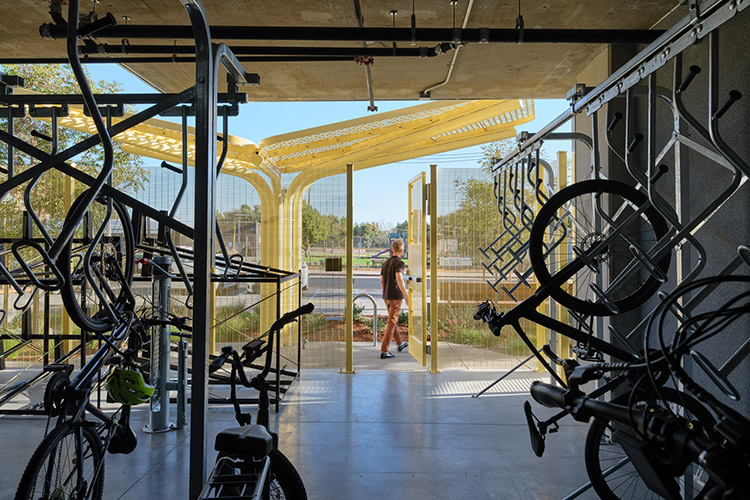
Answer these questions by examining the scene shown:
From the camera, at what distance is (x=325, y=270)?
231 inches

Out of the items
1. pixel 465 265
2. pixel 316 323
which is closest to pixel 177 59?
pixel 316 323

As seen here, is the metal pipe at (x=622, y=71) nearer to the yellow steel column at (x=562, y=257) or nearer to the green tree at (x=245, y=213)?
the yellow steel column at (x=562, y=257)

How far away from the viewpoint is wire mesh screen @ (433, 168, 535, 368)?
5.73 metres

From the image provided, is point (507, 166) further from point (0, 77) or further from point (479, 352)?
point (0, 77)

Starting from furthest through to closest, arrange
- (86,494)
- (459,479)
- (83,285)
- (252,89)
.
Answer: (252,89) < (83,285) < (459,479) < (86,494)

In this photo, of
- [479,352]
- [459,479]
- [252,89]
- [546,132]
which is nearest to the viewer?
[459,479]

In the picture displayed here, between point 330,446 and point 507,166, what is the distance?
8.73 ft

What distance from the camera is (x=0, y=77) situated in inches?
101

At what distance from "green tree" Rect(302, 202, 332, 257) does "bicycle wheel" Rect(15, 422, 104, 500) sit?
368 cm

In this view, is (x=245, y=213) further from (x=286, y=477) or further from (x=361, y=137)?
(x=286, y=477)

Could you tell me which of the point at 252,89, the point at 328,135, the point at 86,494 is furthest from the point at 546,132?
the point at 328,135

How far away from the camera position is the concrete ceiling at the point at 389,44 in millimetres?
3342

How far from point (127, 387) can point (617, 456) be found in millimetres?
2989

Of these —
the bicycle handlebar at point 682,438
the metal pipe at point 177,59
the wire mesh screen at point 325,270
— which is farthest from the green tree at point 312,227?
the bicycle handlebar at point 682,438
